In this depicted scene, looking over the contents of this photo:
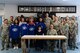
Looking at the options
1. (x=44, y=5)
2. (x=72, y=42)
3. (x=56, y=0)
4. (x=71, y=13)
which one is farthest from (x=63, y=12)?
(x=72, y=42)

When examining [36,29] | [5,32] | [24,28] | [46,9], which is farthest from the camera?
[46,9]

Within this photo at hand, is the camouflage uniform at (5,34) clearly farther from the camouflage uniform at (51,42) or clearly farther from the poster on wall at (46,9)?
the poster on wall at (46,9)

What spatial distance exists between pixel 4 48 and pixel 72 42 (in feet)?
10.7

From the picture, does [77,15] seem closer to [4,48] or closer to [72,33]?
[72,33]

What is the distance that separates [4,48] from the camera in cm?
856

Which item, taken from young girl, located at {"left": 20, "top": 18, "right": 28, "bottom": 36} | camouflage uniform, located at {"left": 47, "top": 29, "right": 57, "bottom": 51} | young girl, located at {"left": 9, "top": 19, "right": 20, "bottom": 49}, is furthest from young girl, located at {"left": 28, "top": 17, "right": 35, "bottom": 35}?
camouflage uniform, located at {"left": 47, "top": 29, "right": 57, "bottom": 51}

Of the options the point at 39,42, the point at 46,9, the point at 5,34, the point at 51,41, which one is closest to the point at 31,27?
the point at 39,42

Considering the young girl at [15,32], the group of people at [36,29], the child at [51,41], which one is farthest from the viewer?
the young girl at [15,32]

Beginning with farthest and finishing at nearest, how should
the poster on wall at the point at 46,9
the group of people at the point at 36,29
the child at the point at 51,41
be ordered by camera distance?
1. the poster on wall at the point at 46,9
2. the group of people at the point at 36,29
3. the child at the point at 51,41

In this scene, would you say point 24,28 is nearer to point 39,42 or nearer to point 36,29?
point 36,29

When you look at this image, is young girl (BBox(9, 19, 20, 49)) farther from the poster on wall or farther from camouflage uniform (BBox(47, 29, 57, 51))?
the poster on wall

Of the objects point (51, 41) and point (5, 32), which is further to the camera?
point (5, 32)

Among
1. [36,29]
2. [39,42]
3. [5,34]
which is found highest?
[36,29]

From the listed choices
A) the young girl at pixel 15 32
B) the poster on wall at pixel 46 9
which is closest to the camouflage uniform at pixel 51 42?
the young girl at pixel 15 32
